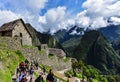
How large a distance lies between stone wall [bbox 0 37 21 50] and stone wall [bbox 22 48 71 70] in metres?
4.57

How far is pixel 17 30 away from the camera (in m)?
85.4

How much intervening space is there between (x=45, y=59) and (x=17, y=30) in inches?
433

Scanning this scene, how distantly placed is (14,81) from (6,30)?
137ft

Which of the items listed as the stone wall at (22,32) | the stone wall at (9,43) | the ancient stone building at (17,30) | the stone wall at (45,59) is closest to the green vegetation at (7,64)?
the stone wall at (9,43)

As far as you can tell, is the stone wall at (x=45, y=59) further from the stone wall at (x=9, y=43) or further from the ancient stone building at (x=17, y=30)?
the ancient stone building at (x=17, y=30)

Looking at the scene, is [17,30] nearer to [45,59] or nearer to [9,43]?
[45,59]

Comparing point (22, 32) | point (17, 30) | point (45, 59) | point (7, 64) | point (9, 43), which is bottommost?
point (7, 64)

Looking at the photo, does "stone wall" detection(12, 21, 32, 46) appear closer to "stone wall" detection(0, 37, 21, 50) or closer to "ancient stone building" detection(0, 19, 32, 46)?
"ancient stone building" detection(0, 19, 32, 46)

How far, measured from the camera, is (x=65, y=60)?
109 meters

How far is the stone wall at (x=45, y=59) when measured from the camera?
74438 mm

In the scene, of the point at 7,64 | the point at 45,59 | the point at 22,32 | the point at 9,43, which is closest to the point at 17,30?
the point at 22,32

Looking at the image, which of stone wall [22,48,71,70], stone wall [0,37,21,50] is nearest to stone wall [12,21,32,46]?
stone wall [22,48,71,70]

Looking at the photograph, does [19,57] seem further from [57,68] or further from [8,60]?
[57,68]

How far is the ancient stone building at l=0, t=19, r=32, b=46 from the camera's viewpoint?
275 feet
